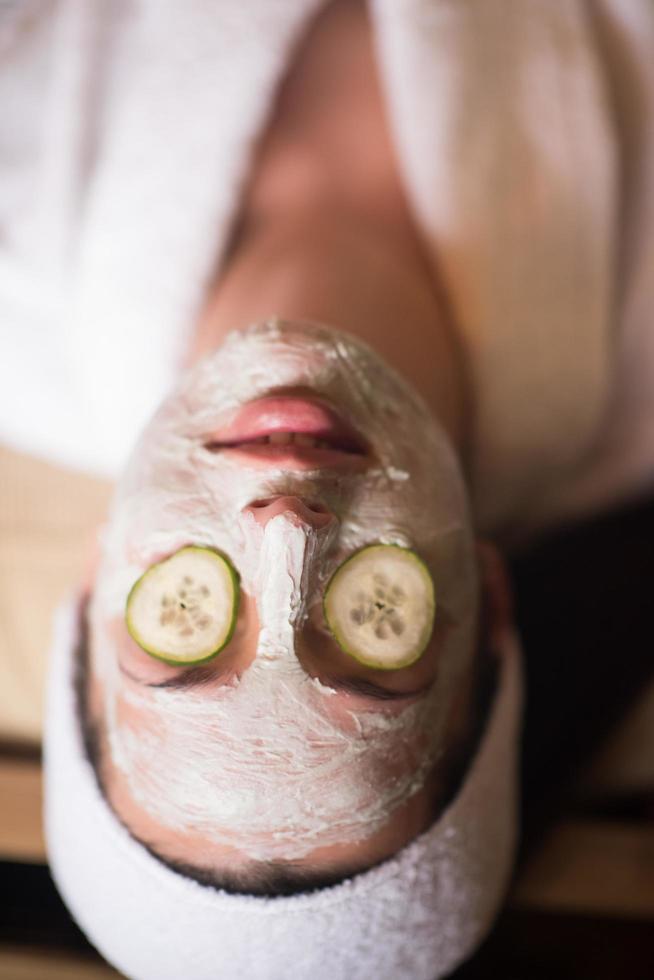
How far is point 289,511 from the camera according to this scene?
1.66ft

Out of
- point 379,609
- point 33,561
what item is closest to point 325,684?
point 379,609

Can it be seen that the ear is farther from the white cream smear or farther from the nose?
the nose

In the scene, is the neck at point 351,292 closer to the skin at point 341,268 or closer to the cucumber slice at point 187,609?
the skin at point 341,268

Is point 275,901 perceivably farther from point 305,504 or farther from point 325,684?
point 305,504

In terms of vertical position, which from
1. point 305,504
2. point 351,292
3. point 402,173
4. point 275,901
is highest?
point 402,173

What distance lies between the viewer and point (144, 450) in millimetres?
625

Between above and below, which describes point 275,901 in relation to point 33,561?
below

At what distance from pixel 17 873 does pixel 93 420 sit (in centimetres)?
51

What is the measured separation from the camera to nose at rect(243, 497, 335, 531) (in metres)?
0.51

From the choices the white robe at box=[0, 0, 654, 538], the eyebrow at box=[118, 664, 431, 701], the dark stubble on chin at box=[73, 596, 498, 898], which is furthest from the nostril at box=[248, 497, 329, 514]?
the white robe at box=[0, 0, 654, 538]

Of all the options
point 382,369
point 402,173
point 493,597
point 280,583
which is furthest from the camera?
point 402,173

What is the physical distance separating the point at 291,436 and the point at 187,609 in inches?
5.8

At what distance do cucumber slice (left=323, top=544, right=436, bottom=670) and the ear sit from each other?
0.21 m

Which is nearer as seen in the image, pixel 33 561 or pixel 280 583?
pixel 280 583
